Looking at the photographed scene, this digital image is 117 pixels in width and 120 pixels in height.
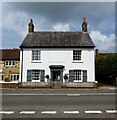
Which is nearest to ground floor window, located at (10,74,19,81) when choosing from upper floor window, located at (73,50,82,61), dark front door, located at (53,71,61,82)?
dark front door, located at (53,71,61,82)

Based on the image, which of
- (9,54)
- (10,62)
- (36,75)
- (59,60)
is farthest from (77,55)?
(9,54)

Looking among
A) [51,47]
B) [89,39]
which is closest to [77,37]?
[89,39]

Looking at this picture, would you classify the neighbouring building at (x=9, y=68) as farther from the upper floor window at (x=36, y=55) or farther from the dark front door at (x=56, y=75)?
the dark front door at (x=56, y=75)

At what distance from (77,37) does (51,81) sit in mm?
7965

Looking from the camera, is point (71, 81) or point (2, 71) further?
point (2, 71)

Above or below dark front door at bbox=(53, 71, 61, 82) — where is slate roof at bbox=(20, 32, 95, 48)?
above

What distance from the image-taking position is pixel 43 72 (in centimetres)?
3253

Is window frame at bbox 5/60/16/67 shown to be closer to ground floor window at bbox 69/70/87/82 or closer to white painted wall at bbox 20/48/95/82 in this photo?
white painted wall at bbox 20/48/95/82

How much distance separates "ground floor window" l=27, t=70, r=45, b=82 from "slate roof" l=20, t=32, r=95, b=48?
353cm

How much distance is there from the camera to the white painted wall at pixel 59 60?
32.4m

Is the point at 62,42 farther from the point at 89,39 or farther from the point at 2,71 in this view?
the point at 2,71

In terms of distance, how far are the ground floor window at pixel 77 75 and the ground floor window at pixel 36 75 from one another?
3.85 m

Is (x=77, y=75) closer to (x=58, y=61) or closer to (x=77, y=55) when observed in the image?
(x=77, y=55)

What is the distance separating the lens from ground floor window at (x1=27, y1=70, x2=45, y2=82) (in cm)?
3238
